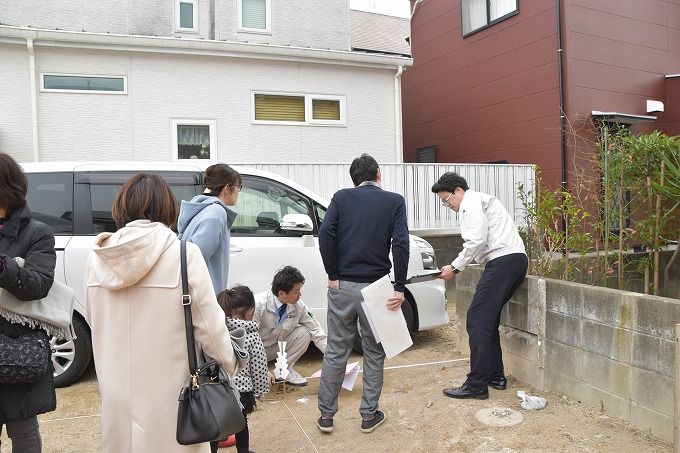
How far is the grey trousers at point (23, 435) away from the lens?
8.27 feet

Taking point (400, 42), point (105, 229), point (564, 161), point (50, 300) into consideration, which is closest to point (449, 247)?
point (564, 161)

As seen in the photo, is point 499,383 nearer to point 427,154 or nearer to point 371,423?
point 371,423

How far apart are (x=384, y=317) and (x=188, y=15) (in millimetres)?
8773

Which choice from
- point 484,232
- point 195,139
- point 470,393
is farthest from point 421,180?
point 470,393

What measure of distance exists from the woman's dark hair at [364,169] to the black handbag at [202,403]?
189 cm

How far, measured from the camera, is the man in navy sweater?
12.5 feet

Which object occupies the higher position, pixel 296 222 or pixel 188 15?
pixel 188 15

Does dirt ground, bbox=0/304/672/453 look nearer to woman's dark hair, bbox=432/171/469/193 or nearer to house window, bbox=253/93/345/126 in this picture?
woman's dark hair, bbox=432/171/469/193

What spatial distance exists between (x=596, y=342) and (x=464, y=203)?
1.36m

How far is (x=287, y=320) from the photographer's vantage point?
15.1 ft

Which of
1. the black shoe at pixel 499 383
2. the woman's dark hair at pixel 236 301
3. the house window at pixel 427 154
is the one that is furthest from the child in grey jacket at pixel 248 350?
the house window at pixel 427 154

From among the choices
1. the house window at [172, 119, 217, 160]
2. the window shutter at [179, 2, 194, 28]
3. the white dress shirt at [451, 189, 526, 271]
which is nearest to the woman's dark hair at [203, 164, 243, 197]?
the white dress shirt at [451, 189, 526, 271]

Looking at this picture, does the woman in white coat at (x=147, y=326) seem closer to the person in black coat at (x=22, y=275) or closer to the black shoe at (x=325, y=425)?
the person in black coat at (x=22, y=275)

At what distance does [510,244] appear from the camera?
4410mm
